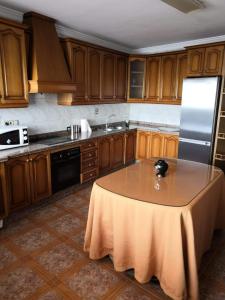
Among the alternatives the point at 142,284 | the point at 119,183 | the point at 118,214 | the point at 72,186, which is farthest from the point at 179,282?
the point at 72,186

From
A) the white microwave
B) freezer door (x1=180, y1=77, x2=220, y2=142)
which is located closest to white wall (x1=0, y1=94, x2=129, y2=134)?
the white microwave

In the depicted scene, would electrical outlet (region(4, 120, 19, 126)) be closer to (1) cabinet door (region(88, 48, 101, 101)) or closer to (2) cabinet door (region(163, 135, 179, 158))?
(1) cabinet door (region(88, 48, 101, 101))

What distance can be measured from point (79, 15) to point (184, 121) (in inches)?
91.5

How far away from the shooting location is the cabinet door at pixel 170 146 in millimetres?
4316

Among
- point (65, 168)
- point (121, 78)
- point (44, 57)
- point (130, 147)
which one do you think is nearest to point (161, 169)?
point (65, 168)

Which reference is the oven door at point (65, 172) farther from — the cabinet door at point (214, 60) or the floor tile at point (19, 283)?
the cabinet door at point (214, 60)

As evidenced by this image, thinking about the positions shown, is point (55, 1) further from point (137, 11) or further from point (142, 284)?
point (142, 284)

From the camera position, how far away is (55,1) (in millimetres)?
2553

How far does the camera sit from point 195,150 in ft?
12.8

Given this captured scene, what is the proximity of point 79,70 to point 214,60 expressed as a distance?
2177 mm

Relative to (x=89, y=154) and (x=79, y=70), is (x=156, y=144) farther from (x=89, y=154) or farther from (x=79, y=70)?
(x=79, y=70)

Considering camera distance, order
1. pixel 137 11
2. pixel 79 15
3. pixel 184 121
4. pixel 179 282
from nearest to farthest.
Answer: pixel 179 282 < pixel 137 11 < pixel 79 15 < pixel 184 121

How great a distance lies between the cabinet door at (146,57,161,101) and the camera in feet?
14.9

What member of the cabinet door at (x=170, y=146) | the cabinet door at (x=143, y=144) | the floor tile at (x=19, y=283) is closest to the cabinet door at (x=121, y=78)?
the cabinet door at (x=143, y=144)
